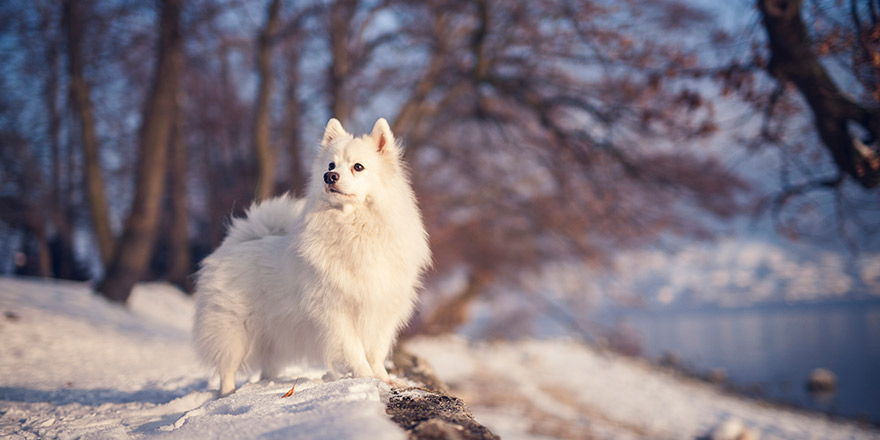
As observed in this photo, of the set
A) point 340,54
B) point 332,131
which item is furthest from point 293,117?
point 332,131

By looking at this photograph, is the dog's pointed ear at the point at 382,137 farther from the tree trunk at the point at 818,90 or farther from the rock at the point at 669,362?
the rock at the point at 669,362

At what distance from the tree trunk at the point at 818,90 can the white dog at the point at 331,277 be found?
4.56 meters

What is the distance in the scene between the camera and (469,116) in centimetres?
1123

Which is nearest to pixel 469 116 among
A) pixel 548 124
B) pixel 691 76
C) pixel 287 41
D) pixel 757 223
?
pixel 548 124

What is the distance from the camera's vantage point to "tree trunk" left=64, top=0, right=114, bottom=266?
8875 millimetres

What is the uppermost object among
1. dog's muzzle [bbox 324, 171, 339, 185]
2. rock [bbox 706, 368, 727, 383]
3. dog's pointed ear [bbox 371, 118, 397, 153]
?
dog's pointed ear [bbox 371, 118, 397, 153]

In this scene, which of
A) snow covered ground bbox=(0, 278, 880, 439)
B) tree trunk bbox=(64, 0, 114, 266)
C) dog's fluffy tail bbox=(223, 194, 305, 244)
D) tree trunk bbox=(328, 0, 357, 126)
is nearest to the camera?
snow covered ground bbox=(0, 278, 880, 439)

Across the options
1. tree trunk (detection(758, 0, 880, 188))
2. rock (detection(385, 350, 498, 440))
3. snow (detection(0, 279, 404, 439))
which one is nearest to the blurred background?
tree trunk (detection(758, 0, 880, 188))

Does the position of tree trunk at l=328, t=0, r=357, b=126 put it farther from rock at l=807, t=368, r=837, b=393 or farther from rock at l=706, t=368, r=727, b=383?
rock at l=807, t=368, r=837, b=393

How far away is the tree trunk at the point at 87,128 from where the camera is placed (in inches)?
349

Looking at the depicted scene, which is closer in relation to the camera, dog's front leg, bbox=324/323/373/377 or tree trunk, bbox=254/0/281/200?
dog's front leg, bbox=324/323/373/377

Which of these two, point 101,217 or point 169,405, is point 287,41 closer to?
point 101,217

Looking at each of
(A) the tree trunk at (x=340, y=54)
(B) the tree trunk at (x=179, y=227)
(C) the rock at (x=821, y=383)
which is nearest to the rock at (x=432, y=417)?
(A) the tree trunk at (x=340, y=54)

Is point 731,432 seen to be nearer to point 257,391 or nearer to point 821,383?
point 257,391
